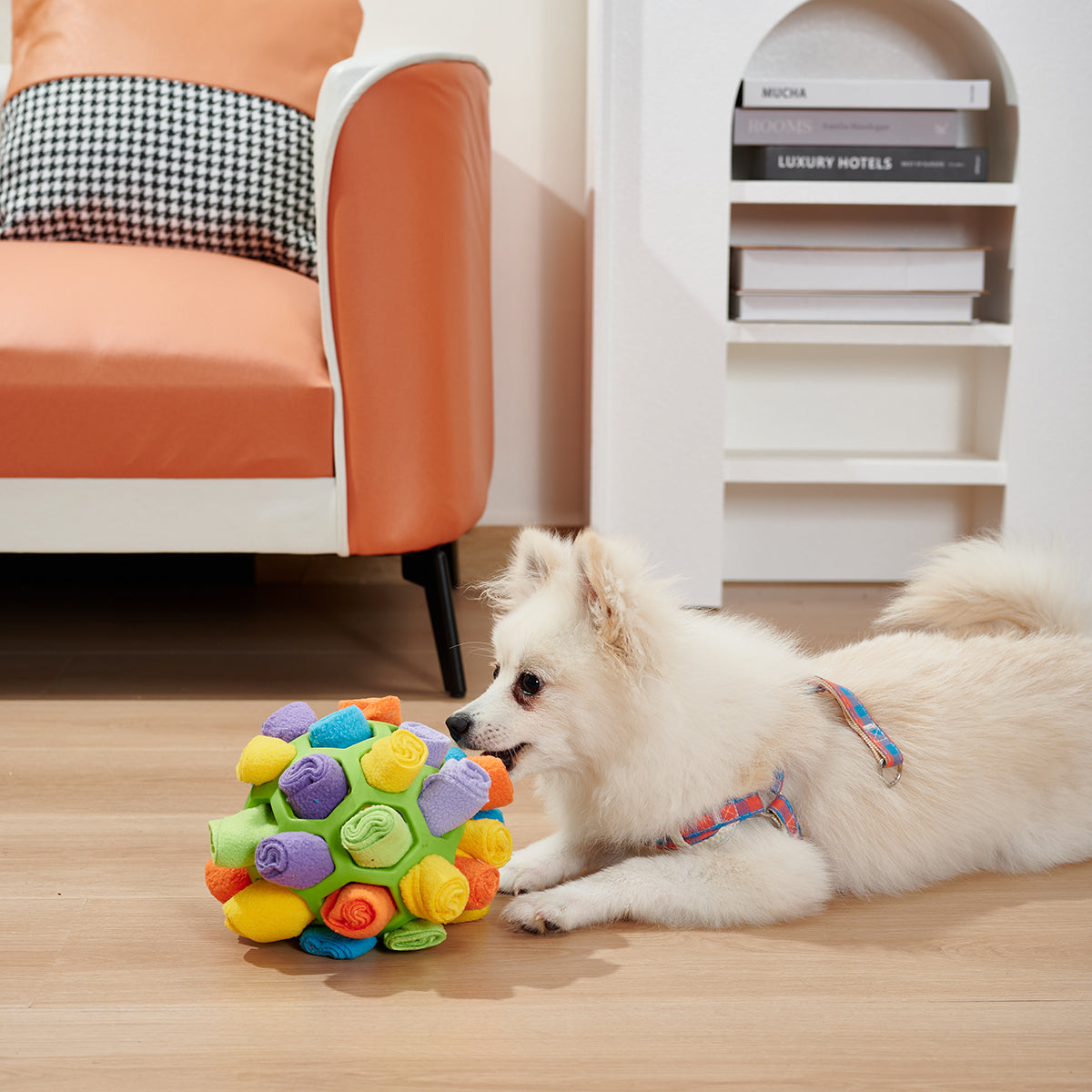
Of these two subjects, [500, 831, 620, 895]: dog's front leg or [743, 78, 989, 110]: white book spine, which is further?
[743, 78, 989, 110]: white book spine

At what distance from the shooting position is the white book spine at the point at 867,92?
2.01 meters

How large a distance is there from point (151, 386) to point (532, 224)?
1.13m

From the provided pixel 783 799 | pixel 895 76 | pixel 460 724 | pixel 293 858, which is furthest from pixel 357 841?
pixel 895 76

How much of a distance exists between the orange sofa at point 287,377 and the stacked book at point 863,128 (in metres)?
0.67

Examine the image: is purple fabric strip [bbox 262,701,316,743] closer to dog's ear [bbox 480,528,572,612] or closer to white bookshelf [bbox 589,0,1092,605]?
dog's ear [bbox 480,528,572,612]

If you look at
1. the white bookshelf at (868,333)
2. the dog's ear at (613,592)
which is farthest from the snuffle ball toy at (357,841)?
the white bookshelf at (868,333)

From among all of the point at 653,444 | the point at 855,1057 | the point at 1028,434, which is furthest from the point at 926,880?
the point at 1028,434

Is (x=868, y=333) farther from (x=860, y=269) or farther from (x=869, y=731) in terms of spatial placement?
(x=869, y=731)

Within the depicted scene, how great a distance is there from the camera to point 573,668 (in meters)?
0.98

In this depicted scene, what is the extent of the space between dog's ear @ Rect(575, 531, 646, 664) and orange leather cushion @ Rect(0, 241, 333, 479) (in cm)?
64

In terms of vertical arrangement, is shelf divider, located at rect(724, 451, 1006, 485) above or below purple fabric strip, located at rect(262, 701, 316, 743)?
below

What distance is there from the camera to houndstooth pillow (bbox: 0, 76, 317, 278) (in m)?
1.85

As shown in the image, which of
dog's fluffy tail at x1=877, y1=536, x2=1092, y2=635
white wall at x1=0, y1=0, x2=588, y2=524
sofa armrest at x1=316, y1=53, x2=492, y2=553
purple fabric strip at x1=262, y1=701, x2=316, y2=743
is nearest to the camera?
purple fabric strip at x1=262, y1=701, x2=316, y2=743

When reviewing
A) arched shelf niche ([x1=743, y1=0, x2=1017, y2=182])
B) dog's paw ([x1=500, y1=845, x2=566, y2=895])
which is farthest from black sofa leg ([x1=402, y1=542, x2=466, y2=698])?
arched shelf niche ([x1=743, y1=0, x2=1017, y2=182])
